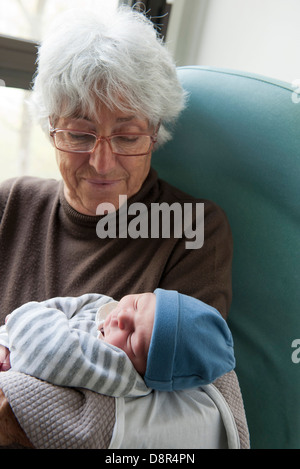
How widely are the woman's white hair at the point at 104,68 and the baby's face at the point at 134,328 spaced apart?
551 mm

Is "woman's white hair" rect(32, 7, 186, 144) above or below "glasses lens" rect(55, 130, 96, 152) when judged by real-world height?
above

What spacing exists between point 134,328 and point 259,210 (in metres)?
0.60

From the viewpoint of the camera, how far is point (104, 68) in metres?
1.33

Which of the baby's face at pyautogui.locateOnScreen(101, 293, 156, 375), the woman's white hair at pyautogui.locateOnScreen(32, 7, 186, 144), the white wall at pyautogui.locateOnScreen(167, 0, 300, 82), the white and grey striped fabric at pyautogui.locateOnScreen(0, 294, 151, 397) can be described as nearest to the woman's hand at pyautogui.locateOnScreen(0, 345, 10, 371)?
the white and grey striped fabric at pyautogui.locateOnScreen(0, 294, 151, 397)

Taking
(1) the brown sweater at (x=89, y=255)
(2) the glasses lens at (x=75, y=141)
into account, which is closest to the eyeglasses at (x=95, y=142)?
(2) the glasses lens at (x=75, y=141)

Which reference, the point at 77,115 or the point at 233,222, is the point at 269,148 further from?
the point at 77,115

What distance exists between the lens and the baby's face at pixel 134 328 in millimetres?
1052

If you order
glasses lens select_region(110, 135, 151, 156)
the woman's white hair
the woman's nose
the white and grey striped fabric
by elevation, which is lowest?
the white and grey striped fabric

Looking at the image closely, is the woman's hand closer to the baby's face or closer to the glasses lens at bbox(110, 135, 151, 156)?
the baby's face

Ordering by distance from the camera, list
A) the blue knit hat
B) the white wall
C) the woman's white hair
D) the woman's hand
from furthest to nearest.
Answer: the white wall < the woman's white hair < the woman's hand < the blue knit hat

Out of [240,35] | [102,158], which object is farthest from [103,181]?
[240,35]

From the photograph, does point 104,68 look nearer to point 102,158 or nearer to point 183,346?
point 102,158

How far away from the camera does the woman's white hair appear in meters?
1.33

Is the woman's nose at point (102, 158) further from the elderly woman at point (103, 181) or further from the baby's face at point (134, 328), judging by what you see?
the baby's face at point (134, 328)
